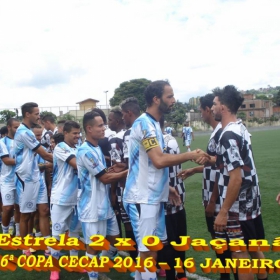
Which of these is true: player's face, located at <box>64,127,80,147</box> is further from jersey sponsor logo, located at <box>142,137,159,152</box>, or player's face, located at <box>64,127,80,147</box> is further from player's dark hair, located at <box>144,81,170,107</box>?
jersey sponsor logo, located at <box>142,137,159,152</box>

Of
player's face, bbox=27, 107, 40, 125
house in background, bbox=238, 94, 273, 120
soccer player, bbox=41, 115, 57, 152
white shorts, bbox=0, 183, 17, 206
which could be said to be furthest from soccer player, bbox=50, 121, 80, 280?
house in background, bbox=238, 94, 273, 120

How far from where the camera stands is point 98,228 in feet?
13.4

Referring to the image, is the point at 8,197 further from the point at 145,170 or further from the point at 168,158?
the point at 168,158

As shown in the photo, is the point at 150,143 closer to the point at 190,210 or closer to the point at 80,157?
the point at 80,157

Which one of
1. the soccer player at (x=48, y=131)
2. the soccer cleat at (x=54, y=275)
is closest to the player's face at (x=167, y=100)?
the soccer cleat at (x=54, y=275)

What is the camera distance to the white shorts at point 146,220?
3258 millimetres

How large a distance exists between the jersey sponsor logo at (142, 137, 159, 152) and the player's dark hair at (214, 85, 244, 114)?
2.85 feet

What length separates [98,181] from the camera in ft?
13.3

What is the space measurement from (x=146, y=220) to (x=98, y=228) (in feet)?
3.41

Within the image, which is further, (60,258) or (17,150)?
(17,150)

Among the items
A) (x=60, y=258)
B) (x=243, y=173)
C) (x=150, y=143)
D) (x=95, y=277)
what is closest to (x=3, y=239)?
(x=60, y=258)

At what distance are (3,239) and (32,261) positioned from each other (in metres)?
0.76

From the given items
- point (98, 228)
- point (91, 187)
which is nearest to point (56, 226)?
Result: point (98, 228)

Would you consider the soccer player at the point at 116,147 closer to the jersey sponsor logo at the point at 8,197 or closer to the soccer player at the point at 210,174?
the soccer player at the point at 210,174
